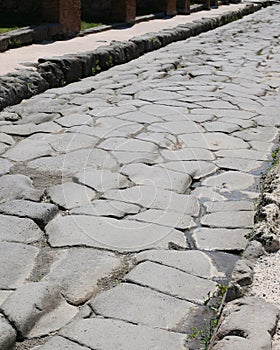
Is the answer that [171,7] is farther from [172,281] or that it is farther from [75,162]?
[172,281]

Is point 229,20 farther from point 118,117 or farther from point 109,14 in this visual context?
point 118,117

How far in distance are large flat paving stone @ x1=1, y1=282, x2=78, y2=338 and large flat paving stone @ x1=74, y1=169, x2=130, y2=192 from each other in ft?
4.41

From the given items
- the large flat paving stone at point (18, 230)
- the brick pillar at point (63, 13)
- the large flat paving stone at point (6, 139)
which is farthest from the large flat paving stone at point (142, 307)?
the brick pillar at point (63, 13)

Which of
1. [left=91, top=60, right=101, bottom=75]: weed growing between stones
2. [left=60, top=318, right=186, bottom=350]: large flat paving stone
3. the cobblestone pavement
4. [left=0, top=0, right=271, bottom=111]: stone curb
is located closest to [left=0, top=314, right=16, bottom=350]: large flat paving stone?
the cobblestone pavement

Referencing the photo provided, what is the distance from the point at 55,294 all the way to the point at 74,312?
15cm

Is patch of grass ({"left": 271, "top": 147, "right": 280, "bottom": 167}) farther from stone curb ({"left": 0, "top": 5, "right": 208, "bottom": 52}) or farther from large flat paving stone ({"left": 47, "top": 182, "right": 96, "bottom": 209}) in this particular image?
stone curb ({"left": 0, "top": 5, "right": 208, "bottom": 52})

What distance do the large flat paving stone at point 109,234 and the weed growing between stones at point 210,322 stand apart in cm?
54

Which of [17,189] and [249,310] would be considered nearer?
[249,310]

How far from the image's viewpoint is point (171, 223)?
3.56m

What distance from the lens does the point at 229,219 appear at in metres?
3.62

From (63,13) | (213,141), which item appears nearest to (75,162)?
(213,141)

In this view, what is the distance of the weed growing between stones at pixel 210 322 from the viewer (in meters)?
2.45

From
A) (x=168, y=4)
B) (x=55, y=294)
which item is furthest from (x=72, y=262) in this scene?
(x=168, y=4)

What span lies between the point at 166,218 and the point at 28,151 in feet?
5.27
